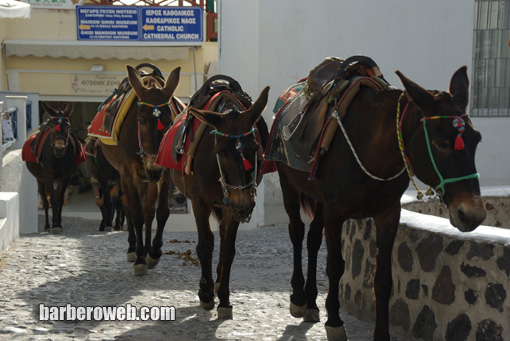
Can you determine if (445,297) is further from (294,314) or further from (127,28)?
(127,28)

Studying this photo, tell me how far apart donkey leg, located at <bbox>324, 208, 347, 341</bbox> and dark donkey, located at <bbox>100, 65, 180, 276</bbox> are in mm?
2752

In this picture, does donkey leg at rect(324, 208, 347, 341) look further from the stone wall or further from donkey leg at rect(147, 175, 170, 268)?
donkey leg at rect(147, 175, 170, 268)

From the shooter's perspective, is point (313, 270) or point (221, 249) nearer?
point (313, 270)

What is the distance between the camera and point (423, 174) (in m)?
4.57

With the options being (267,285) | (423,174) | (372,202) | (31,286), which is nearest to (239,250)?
(267,285)

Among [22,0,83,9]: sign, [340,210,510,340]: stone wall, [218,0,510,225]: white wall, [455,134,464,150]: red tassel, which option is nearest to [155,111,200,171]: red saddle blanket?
[340,210,510,340]: stone wall

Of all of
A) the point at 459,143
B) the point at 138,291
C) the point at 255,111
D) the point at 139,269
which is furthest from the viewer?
the point at 139,269

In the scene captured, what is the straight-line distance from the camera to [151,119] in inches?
303

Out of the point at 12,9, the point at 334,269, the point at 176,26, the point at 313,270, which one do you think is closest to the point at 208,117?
the point at 334,269

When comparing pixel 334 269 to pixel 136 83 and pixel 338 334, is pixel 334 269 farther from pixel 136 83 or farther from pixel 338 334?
pixel 136 83

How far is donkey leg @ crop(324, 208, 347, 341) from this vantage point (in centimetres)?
535

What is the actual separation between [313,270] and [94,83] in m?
15.8

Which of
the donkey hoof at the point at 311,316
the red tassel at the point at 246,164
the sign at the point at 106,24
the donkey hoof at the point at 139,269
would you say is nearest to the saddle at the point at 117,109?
the donkey hoof at the point at 139,269

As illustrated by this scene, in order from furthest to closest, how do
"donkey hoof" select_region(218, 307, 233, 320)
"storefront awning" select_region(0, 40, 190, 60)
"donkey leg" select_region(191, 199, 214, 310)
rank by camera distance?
"storefront awning" select_region(0, 40, 190, 60) → "donkey leg" select_region(191, 199, 214, 310) → "donkey hoof" select_region(218, 307, 233, 320)
